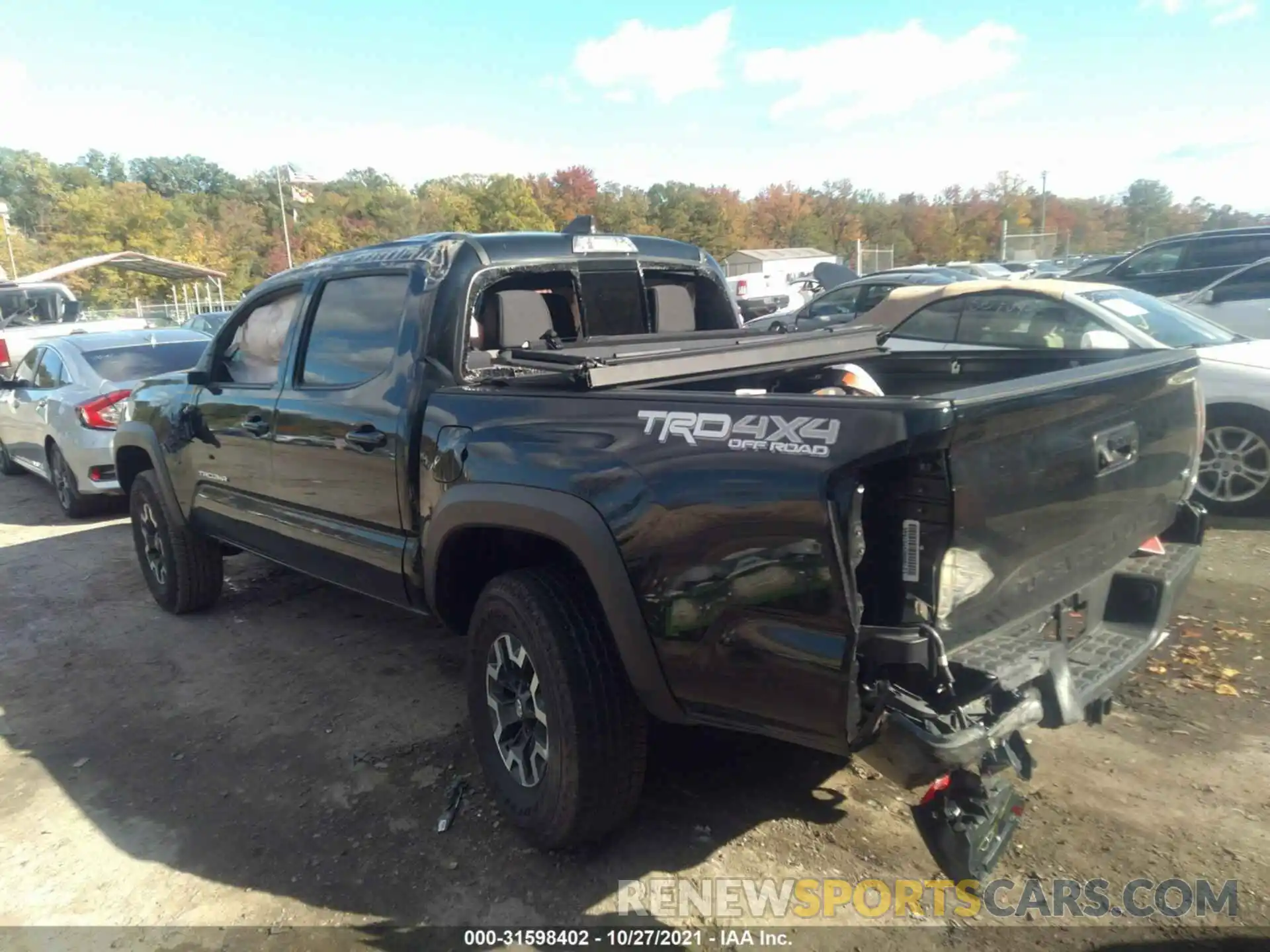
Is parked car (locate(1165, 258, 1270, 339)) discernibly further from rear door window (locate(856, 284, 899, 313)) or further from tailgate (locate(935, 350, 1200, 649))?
tailgate (locate(935, 350, 1200, 649))

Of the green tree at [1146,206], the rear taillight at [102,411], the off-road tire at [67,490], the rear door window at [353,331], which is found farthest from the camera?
the green tree at [1146,206]

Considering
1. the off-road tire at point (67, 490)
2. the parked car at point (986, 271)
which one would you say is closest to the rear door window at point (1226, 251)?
the parked car at point (986, 271)

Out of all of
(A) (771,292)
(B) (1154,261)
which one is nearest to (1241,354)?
(B) (1154,261)

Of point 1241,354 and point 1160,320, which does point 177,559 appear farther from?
point 1241,354

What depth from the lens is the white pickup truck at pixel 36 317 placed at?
14852 mm

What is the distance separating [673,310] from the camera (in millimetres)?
4387

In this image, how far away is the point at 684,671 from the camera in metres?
2.47

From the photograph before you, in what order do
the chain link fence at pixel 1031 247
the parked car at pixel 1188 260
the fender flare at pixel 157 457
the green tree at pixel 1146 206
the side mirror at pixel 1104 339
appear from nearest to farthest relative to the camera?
the fender flare at pixel 157 457 → the side mirror at pixel 1104 339 → the parked car at pixel 1188 260 → the chain link fence at pixel 1031 247 → the green tree at pixel 1146 206

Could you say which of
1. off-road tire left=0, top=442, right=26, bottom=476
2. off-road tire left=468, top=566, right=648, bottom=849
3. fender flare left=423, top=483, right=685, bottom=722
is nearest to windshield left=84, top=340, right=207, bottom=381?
off-road tire left=0, top=442, right=26, bottom=476

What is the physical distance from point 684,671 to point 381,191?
202 feet

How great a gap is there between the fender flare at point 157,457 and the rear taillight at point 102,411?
101 inches

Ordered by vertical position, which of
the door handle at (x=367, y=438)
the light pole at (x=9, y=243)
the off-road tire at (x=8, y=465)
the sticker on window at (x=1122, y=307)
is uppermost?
the light pole at (x=9, y=243)

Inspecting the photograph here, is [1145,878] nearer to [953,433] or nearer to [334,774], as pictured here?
[953,433]

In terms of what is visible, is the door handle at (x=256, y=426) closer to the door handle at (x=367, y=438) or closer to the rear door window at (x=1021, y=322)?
the door handle at (x=367, y=438)
